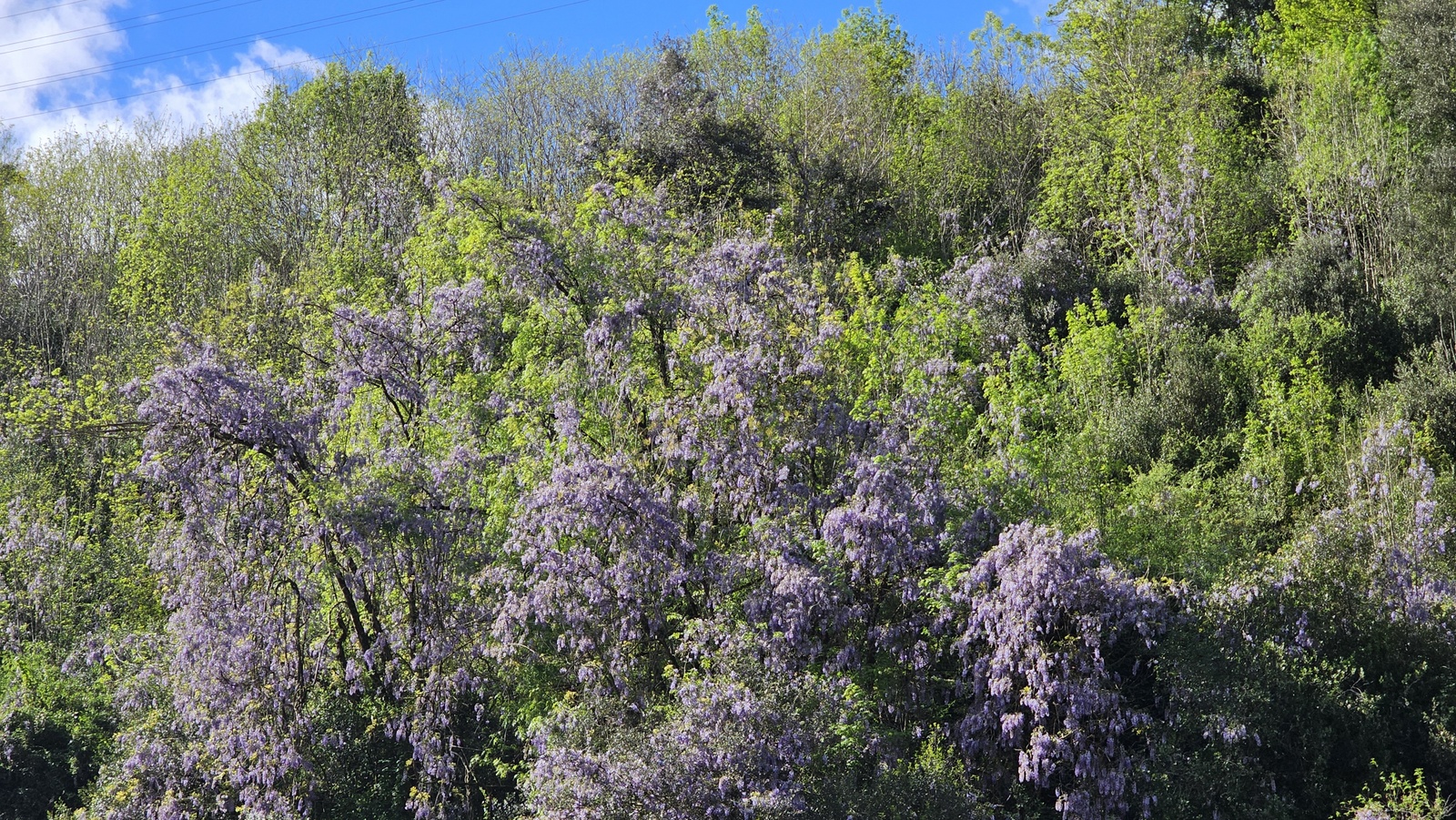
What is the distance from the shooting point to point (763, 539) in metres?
12.0

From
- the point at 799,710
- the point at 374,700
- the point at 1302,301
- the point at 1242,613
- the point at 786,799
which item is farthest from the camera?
the point at 1302,301

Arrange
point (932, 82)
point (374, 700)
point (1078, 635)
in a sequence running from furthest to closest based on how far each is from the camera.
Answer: point (932, 82) < point (374, 700) < point (1078, 635)

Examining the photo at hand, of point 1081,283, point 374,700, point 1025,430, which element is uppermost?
point 1081,283

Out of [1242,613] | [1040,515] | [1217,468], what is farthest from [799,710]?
[1217,468]

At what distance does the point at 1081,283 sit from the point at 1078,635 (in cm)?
1177

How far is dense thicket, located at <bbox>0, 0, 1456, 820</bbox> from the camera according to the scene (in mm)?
11445

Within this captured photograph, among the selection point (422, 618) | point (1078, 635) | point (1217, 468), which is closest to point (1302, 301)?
point (1217, 468)

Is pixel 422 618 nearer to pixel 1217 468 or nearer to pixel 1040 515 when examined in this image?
pixel 1040 515

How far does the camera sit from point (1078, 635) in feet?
37.9

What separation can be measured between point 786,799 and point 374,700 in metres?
6.46

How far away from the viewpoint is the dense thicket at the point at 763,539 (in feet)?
37.6

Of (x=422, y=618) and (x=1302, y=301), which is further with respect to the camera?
(x=1302, y=301)

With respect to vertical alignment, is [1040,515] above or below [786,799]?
above

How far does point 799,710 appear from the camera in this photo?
422 inches
